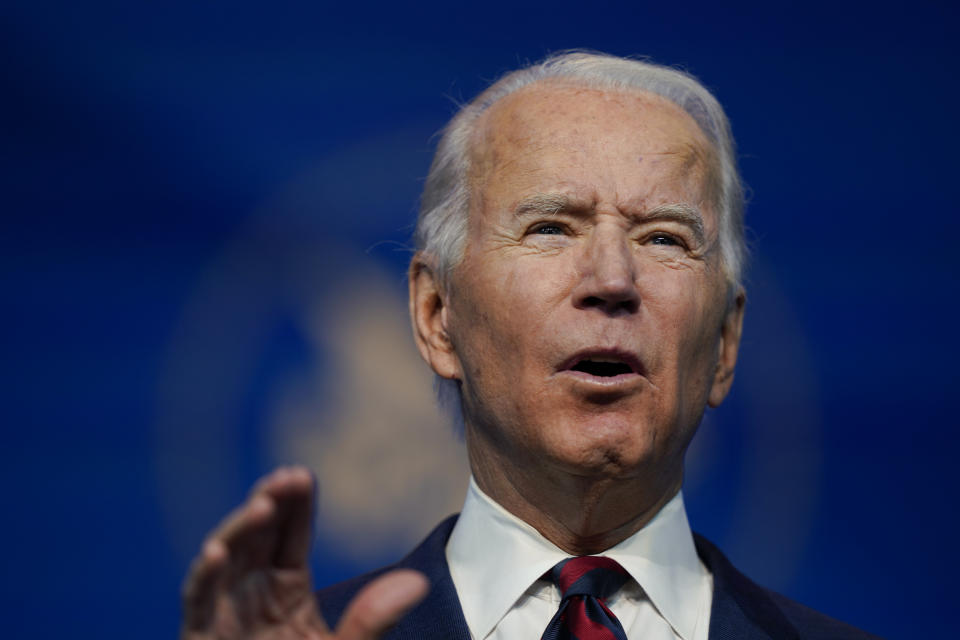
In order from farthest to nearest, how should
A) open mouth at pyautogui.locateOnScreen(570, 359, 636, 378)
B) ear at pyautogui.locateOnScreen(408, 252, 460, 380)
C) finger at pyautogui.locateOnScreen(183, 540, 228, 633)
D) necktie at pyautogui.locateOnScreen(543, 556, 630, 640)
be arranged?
ear at pyautogui.locateOnScreen(408, 252, 460, 380) → open mouth at pyautogui.locateOnScreen(570, 359, 636, 378) → necktie at pyautogui.locateOnScreen(543, 556, 630, 640) → finger at pyautogui.locateOnScreen(183, 540, 228, 633)

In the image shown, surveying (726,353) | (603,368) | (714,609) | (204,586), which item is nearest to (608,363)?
(603,368)

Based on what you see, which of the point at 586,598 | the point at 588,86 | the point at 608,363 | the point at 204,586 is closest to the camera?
the point at 204,586

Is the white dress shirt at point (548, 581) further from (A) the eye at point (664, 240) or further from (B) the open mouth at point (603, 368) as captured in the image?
(A) the eye at point (664, 240)

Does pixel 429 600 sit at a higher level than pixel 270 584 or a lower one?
lower

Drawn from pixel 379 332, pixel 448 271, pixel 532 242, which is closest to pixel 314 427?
pixel 379 332

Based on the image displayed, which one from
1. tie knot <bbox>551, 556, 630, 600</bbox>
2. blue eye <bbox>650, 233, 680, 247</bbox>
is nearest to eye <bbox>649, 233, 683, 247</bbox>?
blue eye <bbox>650, 233, 680, 247</bbox>

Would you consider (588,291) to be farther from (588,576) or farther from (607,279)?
(588,576)

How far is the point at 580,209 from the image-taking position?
1965 millimetres

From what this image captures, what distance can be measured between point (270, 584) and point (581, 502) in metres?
0.75

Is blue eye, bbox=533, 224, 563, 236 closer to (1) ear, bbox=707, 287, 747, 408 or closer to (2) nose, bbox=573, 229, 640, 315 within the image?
(2) nose, bbox=573, 229, 640, 315

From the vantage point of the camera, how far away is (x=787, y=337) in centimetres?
309

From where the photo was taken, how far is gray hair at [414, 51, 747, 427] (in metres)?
2.17

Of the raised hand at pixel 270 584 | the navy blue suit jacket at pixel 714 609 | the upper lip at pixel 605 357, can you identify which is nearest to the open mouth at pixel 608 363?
the upper lip at pixel 605 357

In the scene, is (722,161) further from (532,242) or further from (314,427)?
(314,427)
